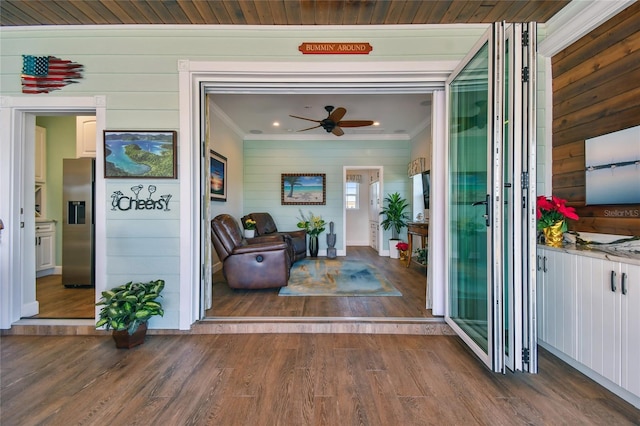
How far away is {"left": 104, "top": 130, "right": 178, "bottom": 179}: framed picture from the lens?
8.56ft

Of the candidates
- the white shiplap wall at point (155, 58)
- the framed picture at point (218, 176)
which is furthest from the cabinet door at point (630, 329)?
the framed picture at point (218, 176)

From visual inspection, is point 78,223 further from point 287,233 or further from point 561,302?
point 561,302

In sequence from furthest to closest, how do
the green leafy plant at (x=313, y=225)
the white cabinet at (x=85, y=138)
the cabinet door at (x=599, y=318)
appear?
the green leafy plant at (x=313, y=225) → the white cabinet at (x=85, y=138) → the cabinet door at (x=599, y=318)

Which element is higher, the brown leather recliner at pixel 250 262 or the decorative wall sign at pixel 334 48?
the decorative wall sign at pixel 334 48

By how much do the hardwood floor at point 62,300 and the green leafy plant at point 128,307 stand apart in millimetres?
804

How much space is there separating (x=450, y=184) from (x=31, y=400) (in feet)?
11.4

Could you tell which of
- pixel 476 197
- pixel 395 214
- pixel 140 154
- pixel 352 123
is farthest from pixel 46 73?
pixel 395 214

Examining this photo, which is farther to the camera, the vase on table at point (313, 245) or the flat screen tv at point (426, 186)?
the vase on table at point (313, 245)

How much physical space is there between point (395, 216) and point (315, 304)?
3614mm

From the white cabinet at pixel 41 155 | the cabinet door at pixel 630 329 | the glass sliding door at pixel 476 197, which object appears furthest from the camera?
the white cabinet at pixel 41 155

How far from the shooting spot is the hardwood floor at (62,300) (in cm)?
291

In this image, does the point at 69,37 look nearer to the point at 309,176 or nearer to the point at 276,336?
the point at 276,336

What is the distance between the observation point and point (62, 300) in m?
3.35

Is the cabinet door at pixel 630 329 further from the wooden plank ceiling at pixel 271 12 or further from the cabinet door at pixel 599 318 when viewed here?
the wooden plank ceiling at pixel 271 12
